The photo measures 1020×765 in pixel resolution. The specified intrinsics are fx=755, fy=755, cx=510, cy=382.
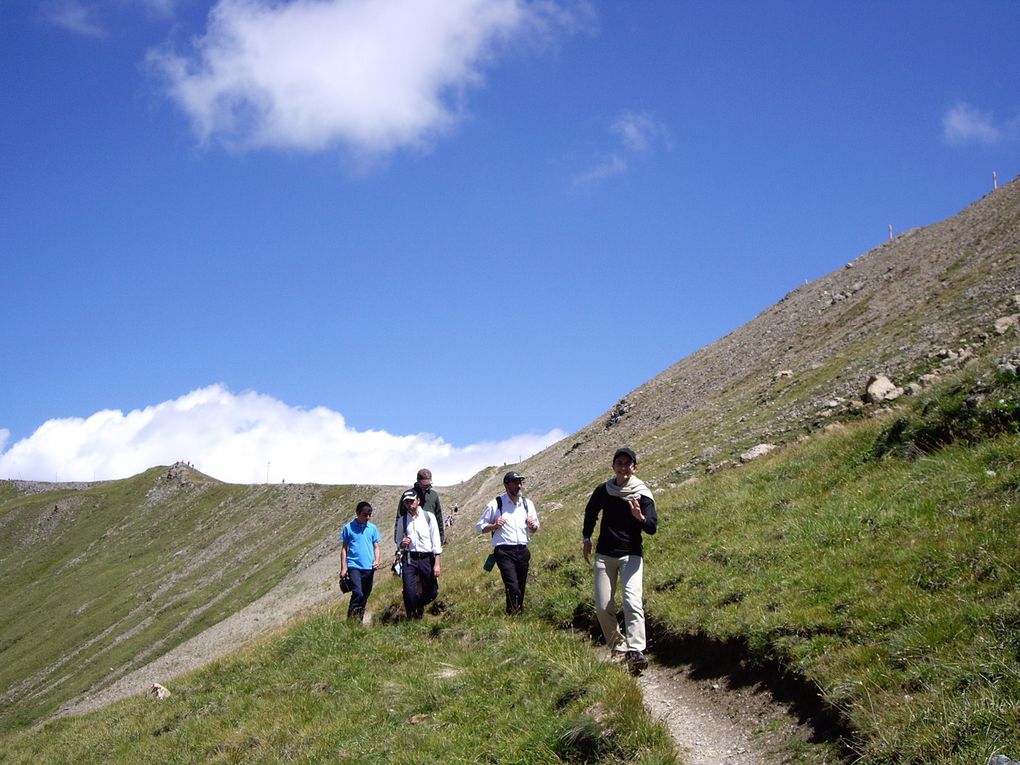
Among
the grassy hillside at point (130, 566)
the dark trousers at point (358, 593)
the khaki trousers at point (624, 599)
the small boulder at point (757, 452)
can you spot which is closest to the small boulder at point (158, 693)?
the dark trousers at point (358, 593)

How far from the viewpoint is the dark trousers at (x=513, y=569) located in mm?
12852

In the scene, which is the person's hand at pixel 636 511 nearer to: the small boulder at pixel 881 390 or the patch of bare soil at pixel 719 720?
the patch of bare soil at pixel 719 720

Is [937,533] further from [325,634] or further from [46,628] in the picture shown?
[46,628]

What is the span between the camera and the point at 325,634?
1431cm

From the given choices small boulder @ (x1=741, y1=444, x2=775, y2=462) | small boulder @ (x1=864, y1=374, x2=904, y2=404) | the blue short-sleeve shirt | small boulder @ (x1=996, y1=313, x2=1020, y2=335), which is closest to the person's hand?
the blue short-sleeve shirt

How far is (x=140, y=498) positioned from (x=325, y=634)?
130 metres

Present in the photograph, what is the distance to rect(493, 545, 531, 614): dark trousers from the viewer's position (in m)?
12.9

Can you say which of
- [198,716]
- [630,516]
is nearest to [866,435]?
[630,516]

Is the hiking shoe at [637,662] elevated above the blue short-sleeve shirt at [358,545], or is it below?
below

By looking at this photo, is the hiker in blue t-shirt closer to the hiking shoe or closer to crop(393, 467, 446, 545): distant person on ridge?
crop(393, 467, 446, 545): distant person on ridge

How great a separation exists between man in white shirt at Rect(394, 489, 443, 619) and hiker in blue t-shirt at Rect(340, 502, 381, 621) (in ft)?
4.18

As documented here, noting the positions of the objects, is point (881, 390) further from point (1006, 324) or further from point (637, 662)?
point (637, 662)

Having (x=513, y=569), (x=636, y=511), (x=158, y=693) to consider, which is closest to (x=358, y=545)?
(x=513, y=569)

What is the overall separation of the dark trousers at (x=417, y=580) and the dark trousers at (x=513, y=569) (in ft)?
5.82
